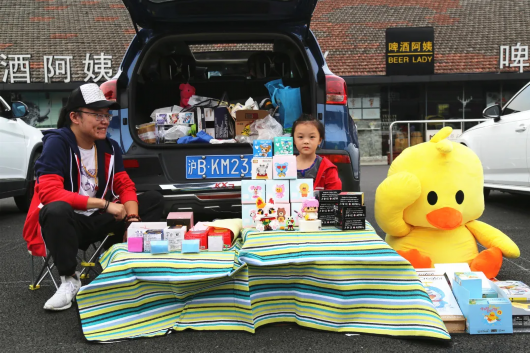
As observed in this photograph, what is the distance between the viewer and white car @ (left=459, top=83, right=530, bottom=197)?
5699mm

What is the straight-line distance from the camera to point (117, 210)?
3.25 meters

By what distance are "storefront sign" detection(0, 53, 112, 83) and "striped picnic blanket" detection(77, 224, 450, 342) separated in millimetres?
15257

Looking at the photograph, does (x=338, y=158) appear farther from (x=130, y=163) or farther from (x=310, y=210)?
(x=130, y=163)

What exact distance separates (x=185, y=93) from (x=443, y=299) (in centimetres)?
298

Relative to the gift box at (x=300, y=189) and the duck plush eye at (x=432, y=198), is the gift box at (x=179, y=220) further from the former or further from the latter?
the duck plush eye at (x=432, y=198)

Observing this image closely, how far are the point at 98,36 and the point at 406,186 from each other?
60.8 ft

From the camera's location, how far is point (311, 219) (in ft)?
9.94

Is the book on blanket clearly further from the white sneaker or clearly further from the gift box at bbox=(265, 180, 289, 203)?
the white sneaker

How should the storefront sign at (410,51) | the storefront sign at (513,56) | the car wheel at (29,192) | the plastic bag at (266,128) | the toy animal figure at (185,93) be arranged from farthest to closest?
the storefront sign at (513,56) < the storefront sign at (410,51) < the car wheel at (29,192) < the toy animal figure at (185,93) < the plastic bag at (266,128)

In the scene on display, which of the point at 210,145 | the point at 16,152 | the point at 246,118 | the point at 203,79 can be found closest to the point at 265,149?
the point at 210,145

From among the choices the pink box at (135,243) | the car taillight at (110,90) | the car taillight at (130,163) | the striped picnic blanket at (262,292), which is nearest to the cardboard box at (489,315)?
the striped picnic blanket at (262,292)

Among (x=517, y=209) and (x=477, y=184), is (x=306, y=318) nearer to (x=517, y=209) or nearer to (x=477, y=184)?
(x=477, y=184)

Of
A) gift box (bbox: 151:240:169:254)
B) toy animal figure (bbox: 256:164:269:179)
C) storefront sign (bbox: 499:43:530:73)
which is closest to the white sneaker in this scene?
gift box (bbox: 151:240:169:254)

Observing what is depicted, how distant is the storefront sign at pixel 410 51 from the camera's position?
54.9ft
